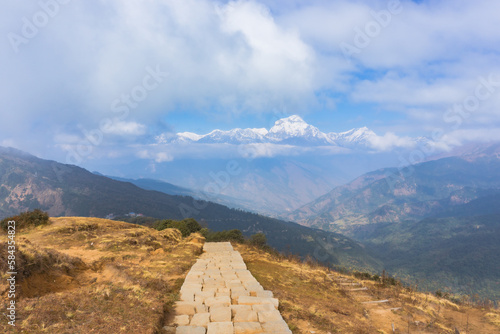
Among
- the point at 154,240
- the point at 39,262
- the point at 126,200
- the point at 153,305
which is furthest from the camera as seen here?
the point at 126,200

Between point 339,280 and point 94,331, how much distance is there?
15.9m

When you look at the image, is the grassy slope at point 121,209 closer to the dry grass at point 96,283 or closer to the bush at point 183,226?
the bush at point 183,226

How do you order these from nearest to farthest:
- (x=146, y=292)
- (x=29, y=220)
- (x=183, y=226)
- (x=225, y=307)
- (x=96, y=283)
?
(x=225, y=307)
(x=146, y=292)
(x=96, y=283)
(x=29, y=220)
(x=183, y=226)

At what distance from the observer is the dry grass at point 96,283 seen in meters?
5.79

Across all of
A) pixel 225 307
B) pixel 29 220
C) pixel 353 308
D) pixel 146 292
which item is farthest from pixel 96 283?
pixel 29 220

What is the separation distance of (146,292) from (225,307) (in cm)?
256

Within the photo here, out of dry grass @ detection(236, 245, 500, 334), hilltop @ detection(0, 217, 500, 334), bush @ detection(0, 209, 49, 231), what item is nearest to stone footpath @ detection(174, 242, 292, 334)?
hilltop @ detection(0, 217, 500, 334)

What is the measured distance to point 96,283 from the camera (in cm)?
951

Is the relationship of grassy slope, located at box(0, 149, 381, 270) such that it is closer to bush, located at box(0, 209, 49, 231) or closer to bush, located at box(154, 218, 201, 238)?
bush, located at box(154, 218, 201, 238)

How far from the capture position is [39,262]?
29.4 feet

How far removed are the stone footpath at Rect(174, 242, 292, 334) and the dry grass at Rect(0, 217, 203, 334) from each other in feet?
2.06

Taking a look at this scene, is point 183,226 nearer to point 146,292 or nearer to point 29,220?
point 29,220

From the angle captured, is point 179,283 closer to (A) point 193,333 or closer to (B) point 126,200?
(A) point 193,333

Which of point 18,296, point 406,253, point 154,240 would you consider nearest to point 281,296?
point 18,296
